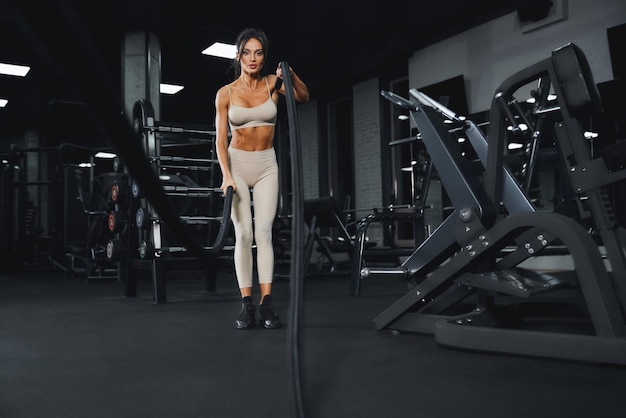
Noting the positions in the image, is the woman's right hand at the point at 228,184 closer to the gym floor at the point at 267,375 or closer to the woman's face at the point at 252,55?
the woman's face at the point at 252,55

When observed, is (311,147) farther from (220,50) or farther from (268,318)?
(268,318)

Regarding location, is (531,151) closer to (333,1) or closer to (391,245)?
(391,245)

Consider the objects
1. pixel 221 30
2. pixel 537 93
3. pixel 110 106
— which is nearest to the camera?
pixel 110 106

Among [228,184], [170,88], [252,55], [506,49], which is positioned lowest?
[228,184]

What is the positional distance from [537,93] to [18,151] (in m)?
6.94

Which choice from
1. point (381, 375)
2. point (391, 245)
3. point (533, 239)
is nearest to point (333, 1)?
point (391, 245)

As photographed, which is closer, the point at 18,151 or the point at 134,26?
the point at 134,26

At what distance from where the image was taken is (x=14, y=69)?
8.73 metres

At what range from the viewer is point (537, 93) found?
91.4 inches

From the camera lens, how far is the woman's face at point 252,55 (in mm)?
2273

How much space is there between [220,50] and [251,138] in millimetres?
6070

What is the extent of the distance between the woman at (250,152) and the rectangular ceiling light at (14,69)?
785 cm

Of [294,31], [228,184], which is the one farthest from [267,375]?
[294,31]

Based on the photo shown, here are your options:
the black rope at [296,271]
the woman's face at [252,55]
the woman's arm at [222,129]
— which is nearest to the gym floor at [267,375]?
the black rope at [296,271]
